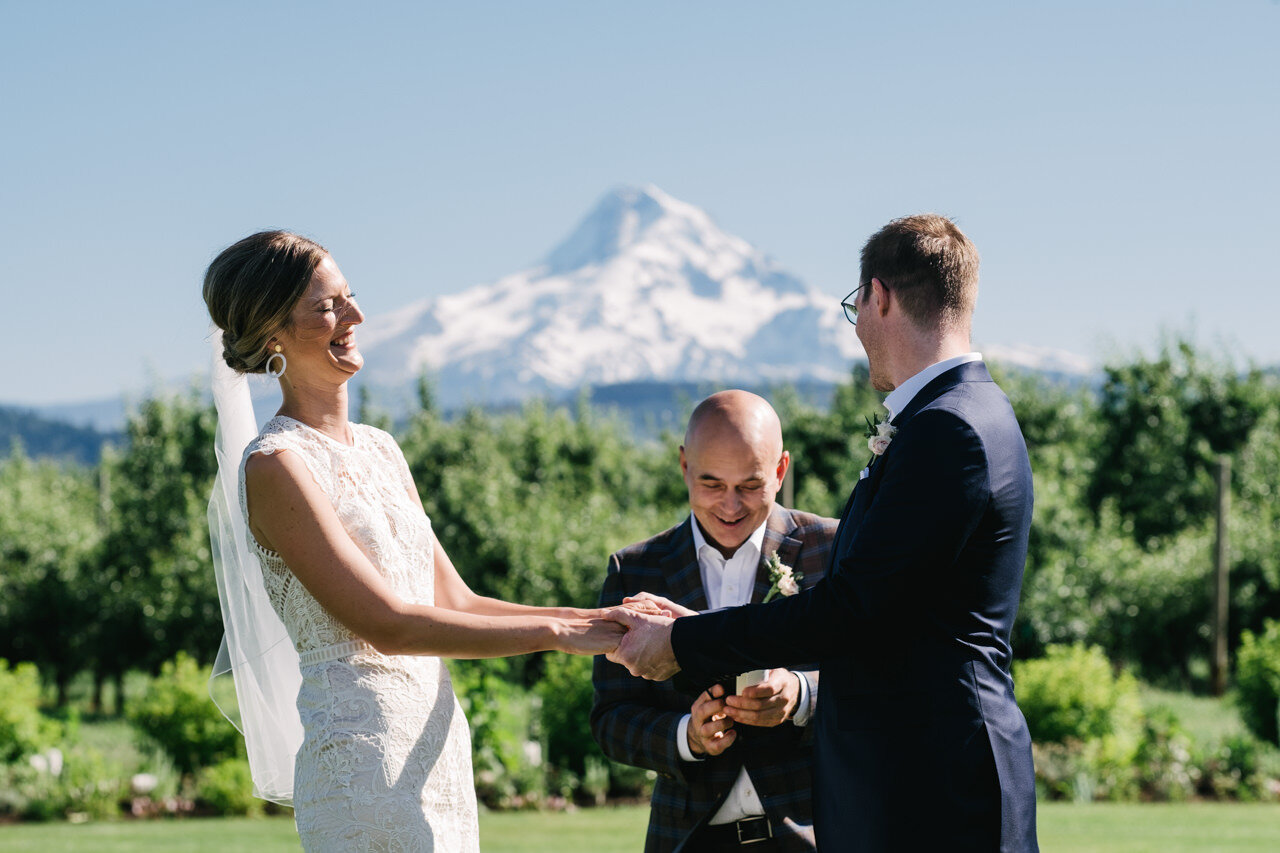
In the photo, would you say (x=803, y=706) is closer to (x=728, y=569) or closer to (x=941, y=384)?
(x=728, y=569)

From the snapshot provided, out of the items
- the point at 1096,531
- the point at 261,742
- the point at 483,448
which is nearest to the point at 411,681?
the point at 261,742

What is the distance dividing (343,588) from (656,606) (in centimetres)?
104

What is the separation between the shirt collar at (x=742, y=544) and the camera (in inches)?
144

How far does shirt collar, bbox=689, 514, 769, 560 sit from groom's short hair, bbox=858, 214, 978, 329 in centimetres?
102

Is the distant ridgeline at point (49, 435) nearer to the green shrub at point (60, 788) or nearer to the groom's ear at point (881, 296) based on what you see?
the green shrub at point (60, 788)

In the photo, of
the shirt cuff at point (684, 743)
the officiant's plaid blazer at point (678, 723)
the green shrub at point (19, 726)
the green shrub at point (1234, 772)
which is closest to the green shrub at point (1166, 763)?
the green shrub at point (1234, 772)

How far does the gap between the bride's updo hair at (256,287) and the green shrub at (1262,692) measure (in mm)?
11753

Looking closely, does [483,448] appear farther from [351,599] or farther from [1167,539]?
[351,599]

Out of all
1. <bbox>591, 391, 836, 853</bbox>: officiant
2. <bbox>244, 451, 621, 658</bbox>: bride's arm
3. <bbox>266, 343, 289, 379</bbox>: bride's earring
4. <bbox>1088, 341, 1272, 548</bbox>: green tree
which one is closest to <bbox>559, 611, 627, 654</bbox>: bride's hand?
<bbox>591, 391, 836, 853</bbox>: officiant

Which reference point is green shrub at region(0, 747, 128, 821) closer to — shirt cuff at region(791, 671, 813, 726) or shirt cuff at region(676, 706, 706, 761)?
shirt cuff at region(676, 706, 706, 761)

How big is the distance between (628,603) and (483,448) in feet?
85.9

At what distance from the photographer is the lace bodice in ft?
9.72

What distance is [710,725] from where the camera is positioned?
10.8 feet

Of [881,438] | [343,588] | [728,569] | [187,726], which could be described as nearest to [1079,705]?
[187,726]
